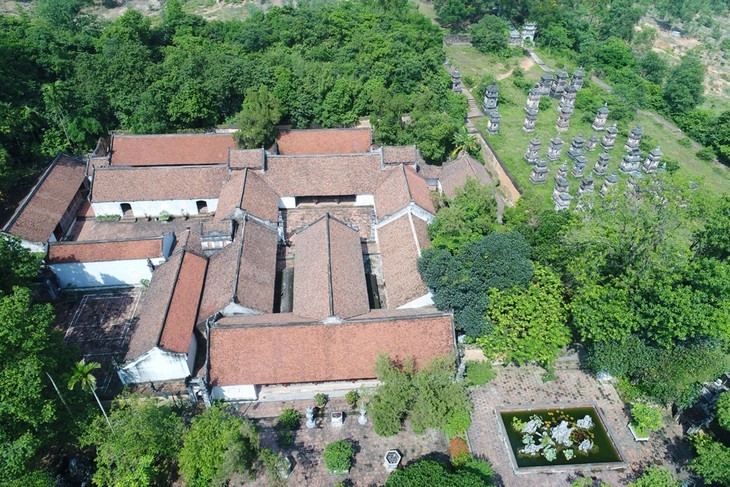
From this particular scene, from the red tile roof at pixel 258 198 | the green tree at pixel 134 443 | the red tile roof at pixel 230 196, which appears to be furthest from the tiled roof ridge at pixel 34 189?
the green tree at pixel 134 443

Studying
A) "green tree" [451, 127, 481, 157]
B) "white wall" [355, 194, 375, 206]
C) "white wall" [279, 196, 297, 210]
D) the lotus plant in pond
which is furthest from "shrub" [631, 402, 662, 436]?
"white wall" [279, 196, 297, 210]

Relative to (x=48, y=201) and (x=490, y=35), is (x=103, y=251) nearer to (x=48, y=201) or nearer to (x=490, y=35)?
(x=48, y=201)

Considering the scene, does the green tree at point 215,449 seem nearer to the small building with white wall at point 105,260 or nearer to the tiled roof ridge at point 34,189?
the small building with white wall at point 105,260

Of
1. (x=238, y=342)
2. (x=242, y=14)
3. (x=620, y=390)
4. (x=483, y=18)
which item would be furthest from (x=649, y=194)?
(x=242, y=14)

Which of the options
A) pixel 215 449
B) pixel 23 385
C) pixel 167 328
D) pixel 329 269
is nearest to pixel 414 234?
pixel 329 269

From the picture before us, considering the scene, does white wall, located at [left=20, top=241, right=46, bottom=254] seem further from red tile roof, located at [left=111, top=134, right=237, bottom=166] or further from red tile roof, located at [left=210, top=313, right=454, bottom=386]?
red tile roof, located at [left=210, top=313, right=454, bottom=386]
